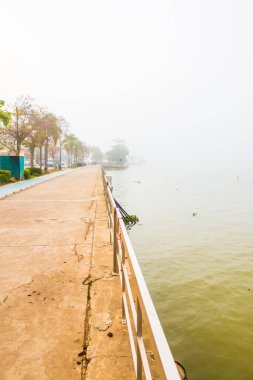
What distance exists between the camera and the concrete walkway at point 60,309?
8.89 feet

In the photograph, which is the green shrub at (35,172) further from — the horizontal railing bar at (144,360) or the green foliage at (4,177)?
the horizontal railing bar at (144,360)

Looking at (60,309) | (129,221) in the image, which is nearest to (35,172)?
(129,221)

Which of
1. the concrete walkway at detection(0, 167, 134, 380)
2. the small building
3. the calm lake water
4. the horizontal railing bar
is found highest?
the small building

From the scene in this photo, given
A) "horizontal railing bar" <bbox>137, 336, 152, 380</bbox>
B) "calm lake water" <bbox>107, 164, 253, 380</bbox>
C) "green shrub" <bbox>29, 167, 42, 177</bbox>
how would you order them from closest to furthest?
"horizontal railing bar" <bbox>137, 336, 152, 380</bbox> → "calm lake water" <bbox>107, 164, 253, 380</bbox> → "green shrub" <bbox>29, 167, 42, 177</bbox>

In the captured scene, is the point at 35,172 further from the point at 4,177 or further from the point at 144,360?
the point at 144,360

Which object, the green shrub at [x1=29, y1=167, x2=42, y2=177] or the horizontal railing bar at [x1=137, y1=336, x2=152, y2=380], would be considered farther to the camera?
the green shrub at [x1=29, y1=167, x2=42, y2=177]

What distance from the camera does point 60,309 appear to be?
146 inches

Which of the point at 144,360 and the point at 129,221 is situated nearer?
the point at 144,360

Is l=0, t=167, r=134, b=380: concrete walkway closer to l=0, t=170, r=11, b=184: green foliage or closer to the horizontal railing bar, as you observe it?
the horizontal railing bar

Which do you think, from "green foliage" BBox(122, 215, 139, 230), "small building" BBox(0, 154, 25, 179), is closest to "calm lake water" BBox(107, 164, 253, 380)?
"green foliage" BBox(122, 215, 139, 230)

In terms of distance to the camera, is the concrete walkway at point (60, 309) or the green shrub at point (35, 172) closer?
the concrete walkway at point (60, 309)

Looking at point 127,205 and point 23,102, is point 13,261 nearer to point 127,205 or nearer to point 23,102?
point 127,205

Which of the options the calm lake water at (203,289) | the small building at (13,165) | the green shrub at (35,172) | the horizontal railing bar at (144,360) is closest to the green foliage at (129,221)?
the calm lake water at (203,289)

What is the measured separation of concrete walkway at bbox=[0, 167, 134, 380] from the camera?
2711 millimetres
